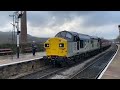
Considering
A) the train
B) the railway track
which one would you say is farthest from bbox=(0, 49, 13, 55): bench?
the railway track

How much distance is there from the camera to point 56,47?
19.3 m

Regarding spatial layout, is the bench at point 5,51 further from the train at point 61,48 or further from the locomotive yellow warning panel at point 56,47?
the locomotive yellow warning panel at point 56,47

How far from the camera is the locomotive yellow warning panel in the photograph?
62.4 ft

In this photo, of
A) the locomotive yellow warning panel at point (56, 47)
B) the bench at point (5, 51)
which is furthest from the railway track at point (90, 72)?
the bench at point (5, 51)

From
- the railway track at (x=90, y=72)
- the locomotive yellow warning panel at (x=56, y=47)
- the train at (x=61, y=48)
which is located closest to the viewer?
the railway track at (x=90, y=72)

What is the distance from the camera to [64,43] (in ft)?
62.2

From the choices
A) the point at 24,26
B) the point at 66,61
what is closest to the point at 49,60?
the point at 66,61

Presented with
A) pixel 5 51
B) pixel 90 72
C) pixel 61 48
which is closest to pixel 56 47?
pixel 61 48

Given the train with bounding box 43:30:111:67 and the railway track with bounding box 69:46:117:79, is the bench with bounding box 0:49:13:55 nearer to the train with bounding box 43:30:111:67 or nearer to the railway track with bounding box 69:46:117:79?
the train with bounding box 43:30:111:67

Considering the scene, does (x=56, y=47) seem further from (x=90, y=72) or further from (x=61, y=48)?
(x=90, y=72)

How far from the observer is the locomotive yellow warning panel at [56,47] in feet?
62.4
